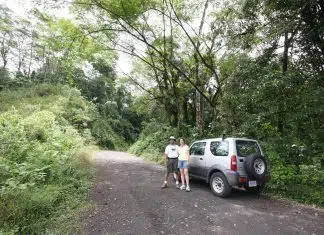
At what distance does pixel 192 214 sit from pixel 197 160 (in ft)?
9.21

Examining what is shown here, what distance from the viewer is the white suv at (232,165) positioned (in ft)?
21.5

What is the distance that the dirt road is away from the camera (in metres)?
4.75

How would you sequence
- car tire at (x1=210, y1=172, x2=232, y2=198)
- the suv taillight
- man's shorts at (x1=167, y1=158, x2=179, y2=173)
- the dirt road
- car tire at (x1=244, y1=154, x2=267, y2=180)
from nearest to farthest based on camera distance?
the dirt road → car tire at (x1=244, y1=154, x2=267, y2=180) → the suv taillight → car tire at (x1=210, y1=172, x2=232, y2=198) → man's shorts at (x1=167, y1=158, x2=179, y2=173)

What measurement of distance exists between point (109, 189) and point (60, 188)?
1.96 m

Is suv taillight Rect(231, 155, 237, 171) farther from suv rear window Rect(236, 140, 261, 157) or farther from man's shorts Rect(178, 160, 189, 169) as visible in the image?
man's shorts Rect(178, 160, 189, 169)

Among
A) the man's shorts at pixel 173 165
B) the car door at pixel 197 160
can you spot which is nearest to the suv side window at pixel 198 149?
the car door at pixel 197 160

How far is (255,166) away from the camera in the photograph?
659 cm

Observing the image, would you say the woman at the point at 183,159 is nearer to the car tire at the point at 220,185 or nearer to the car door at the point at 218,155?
the car door at the point at 218,155

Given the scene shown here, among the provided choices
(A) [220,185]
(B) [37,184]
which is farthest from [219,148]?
(B) [37,184]

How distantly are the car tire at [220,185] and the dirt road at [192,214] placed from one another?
0.18 meters

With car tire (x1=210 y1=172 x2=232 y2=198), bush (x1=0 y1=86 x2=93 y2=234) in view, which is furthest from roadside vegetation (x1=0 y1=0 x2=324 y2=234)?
car tire (x1=210 y1=172 x2=232 y2=198)

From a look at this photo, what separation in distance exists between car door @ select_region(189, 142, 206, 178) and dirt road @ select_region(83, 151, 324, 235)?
0.61 meters

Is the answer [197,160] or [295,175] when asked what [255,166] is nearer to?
[295,175]

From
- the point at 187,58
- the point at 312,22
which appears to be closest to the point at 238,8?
the point at 312,22
